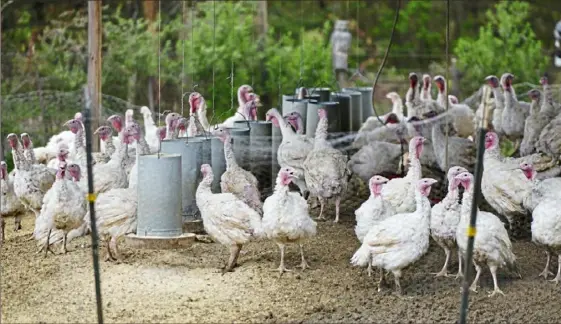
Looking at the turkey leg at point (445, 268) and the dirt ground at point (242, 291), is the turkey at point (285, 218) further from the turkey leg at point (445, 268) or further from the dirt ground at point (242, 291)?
the turkey leg at point (445, 268)

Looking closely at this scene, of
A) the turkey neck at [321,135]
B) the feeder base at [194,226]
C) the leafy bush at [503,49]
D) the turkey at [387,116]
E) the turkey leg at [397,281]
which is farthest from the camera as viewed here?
the leafy bush at [503,49]

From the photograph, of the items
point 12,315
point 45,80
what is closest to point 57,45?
Answer: point 45,80

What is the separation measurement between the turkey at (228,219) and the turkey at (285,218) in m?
0.08

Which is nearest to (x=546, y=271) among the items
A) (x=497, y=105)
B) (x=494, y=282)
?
(x=494, y=282)

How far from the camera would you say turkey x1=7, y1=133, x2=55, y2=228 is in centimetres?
823

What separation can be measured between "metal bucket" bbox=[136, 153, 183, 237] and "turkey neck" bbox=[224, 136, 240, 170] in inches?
42.8

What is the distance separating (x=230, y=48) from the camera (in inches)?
515

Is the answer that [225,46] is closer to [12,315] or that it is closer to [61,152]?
[61,152]

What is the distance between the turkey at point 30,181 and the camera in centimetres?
823

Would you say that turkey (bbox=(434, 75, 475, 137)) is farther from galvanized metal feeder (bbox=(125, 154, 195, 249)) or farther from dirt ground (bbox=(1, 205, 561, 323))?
galvanized metal feeder (bbox=(125, 154, 195, 249))

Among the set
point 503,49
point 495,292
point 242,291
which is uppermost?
point 503,49

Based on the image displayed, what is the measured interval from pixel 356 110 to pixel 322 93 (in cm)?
78

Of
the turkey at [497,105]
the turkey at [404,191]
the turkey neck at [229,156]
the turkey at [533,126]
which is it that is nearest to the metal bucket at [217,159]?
the turkey neck at [229,156]

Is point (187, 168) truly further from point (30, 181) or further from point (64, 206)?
point (30, 181)
